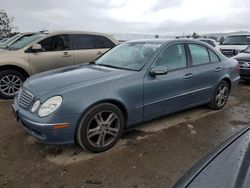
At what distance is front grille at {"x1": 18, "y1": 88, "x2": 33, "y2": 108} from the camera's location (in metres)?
3.38

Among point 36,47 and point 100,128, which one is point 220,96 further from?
point 36,47

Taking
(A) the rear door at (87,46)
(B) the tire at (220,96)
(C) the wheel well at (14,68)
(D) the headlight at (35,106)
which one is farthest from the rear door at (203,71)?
(C) the wheel well at (14,68)

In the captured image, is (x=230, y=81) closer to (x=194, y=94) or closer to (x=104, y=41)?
(x=194, y=94)

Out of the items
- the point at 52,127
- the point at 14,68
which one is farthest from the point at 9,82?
the point at 52,127

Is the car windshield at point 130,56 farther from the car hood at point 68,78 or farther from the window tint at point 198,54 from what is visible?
the window tint at point 198,54

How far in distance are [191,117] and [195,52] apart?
4.02ft

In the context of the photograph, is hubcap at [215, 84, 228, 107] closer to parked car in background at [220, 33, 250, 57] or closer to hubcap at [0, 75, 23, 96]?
hubcap at [0, 75, 23, 96]

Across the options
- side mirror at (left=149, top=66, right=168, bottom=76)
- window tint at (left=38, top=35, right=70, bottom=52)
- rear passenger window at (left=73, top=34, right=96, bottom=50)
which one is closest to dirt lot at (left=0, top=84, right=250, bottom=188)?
side mirror at (left=149, top=66, right=168, bottom=76)

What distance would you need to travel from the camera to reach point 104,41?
7.41 metres

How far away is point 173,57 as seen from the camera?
14.2ft

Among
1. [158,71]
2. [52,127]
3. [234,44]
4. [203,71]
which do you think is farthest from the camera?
[234,44]

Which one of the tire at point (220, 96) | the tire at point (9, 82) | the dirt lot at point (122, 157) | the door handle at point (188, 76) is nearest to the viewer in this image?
the dirt lot at point (122, 157)

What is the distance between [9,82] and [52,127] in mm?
3586

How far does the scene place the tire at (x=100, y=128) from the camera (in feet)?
10.7
